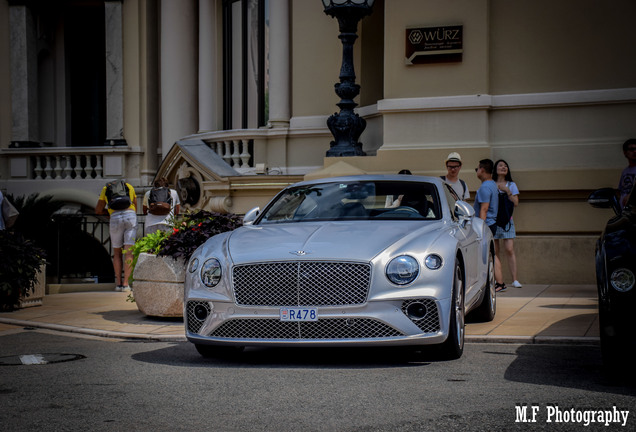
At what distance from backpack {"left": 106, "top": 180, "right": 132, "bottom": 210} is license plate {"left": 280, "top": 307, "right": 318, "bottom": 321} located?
8414 mm

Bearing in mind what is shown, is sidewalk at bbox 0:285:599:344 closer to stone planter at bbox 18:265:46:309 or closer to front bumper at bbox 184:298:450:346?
stone planter at bbox 18:265:46:309

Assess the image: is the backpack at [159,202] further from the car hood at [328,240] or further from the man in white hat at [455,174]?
the car hood at [328,240]

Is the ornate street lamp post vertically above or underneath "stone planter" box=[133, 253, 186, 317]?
above

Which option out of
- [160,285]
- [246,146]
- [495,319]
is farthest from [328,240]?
[246,146]

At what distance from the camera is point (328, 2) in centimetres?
1436

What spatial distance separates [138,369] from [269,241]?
1437mm

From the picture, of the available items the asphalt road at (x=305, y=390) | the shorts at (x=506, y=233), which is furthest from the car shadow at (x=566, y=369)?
the shorts at (x=506, y=233)

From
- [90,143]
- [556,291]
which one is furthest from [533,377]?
[90,143]

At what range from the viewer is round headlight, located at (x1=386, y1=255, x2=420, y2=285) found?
7.52 m

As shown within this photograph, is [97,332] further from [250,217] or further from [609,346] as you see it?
[609,346]

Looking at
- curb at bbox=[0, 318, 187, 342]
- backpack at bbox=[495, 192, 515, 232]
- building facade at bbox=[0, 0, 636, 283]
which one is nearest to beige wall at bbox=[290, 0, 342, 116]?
building facade at bbox=[0, 0, 636, 283]

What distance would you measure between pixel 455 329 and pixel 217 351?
1.98 m

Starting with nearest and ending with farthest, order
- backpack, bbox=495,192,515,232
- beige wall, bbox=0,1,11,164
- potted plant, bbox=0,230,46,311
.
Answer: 1. potted plant, bbox=0,230,46,311
2. backpack, bbox=495,192,515,232
3. beige wall, bbox=0,1,11,164

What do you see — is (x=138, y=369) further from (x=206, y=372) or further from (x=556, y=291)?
(x=556, y=291)
